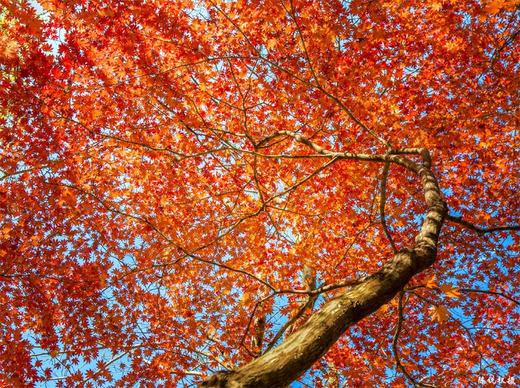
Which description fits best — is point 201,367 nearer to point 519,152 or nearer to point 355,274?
point 355,274

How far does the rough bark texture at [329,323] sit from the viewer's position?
1979 millimetres

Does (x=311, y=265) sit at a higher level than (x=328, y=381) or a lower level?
higher

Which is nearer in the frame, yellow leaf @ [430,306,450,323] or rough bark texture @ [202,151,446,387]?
rough bark texture @ [202,151,446,387]

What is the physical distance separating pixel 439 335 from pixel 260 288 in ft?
17.5

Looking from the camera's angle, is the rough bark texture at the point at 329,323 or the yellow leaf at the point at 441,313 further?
the yellow leaf at the point at 441,313

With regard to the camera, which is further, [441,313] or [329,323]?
[441,313]

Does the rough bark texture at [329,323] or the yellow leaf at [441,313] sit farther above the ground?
the rough bark texture at [329,323]

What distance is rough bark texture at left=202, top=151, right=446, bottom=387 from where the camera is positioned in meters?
1.98

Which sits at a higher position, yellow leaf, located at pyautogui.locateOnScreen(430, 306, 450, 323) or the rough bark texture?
the rough bark texture

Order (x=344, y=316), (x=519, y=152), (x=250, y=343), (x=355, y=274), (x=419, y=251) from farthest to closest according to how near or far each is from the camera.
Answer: (x=519, y=152) → (x=355, y=274) → (x=250, y=343) → (x=419, y=251) → (x=344, y=316)

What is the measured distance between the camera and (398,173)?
1009cm

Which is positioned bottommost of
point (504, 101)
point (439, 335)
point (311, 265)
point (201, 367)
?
point (439, 335)

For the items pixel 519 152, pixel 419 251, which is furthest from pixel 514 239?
pixel 419 251

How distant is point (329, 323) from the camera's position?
2.31 meters
